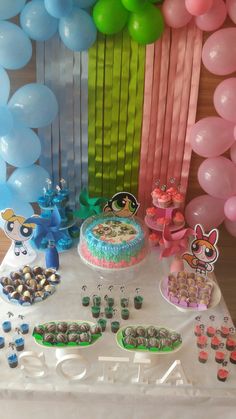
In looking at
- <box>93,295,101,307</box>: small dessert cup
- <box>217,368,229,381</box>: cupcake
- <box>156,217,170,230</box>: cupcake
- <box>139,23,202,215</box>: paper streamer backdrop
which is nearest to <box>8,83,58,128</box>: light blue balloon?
Result: <box>139,23,202,215</box>: paper streamer backdrop

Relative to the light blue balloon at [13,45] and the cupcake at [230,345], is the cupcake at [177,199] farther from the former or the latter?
the light blue balloon at [13,45]

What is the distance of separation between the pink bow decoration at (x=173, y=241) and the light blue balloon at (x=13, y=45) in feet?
2.98

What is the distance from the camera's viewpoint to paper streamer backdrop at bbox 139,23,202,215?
179 cm

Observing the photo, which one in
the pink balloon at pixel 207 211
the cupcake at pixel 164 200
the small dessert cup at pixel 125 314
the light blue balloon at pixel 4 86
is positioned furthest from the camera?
the pink balloon at pixel 207 211

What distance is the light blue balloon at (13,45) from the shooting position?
1.63 m

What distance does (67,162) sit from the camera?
6.64ft

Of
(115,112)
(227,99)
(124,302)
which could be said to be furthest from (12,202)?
(227,99)

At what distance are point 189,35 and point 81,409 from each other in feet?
4.88

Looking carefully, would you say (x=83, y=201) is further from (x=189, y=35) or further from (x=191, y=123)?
(x=189, y=35)

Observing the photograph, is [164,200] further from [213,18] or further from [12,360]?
[12,360]

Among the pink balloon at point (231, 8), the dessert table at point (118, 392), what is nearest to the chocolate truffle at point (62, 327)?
the dessert table at point (118, 392)

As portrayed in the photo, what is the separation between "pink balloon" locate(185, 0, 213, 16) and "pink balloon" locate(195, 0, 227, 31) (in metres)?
0.09

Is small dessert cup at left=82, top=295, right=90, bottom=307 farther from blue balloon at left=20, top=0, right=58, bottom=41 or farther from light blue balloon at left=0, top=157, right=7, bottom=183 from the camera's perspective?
blue balloon at left=20, top=0, right=58, bottom=41

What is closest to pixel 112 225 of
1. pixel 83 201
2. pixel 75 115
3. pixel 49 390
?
pixel 83 201
